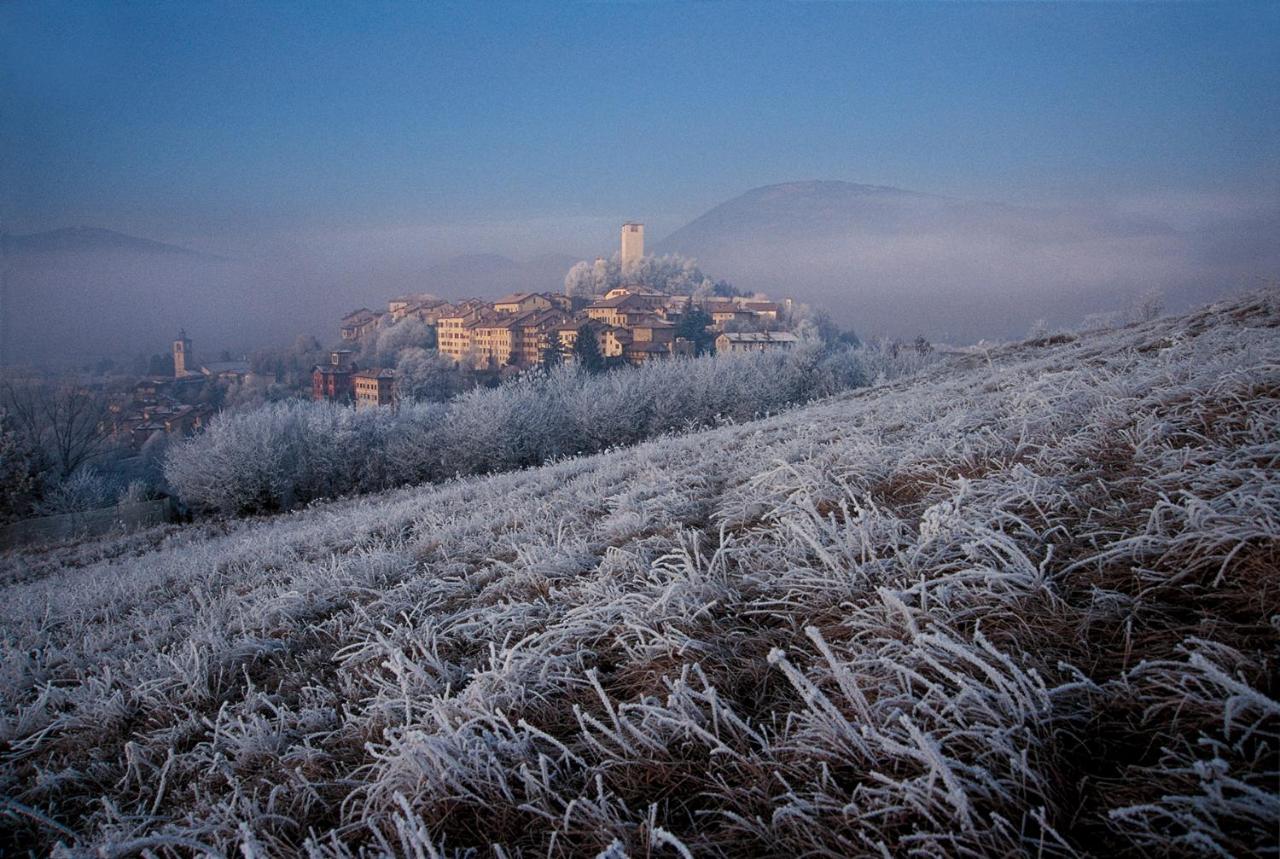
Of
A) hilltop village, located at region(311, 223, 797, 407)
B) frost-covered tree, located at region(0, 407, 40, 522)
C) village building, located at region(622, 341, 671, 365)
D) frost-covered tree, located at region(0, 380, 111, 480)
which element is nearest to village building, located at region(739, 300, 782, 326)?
hilltop village, located at region(311, 223, 797, 407)

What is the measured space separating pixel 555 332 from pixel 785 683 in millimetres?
58736

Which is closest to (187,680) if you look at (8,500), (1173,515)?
(1173,515)

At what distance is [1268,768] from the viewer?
137 cm

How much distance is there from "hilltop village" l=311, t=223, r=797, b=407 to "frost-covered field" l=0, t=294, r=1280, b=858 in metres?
38.2

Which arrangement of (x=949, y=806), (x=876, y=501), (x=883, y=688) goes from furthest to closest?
1. (x=876, y=501)
2. (x=883, y=688)
3. (x=949, y=806)

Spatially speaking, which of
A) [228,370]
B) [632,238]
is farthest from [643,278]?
[228,370]

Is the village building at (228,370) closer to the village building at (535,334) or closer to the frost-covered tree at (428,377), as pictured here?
the frost-covered tree at (428,377)

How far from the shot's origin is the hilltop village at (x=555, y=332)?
178 feet

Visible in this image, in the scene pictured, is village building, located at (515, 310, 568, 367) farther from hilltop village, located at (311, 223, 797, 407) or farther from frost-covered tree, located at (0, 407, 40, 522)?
frost-covered tree, located at (0, 407, 40, 522)

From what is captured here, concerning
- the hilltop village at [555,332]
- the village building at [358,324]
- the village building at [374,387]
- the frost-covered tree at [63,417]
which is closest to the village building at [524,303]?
the hilltop village at [555,332]

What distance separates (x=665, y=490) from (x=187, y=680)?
3.48 meters

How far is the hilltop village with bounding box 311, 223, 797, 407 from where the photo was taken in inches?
2133

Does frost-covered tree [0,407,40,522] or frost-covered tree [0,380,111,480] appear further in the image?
frost-covered tree [0,380,111,480]

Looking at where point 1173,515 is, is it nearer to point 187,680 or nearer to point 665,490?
point 665,490
